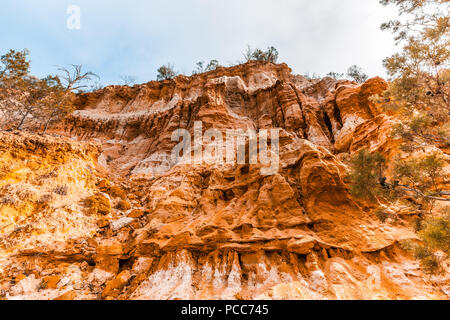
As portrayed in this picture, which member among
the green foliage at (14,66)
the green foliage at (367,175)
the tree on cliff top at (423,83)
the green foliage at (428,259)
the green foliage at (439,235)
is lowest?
the green foliage at (428,259)

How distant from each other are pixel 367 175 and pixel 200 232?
6579 millimetres

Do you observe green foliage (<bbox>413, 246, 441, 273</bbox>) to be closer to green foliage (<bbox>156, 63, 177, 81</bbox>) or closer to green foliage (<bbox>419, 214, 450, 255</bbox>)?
green foliage (<bbox>419, 214, 450, 255</bbox>)

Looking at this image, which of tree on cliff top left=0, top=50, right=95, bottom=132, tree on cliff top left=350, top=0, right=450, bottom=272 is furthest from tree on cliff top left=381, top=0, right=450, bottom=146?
tree on cliff top left=0, top=50, right=95, bottom=132

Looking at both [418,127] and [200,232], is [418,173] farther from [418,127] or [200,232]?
[200,232]

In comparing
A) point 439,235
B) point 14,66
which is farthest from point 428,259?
point 14,66

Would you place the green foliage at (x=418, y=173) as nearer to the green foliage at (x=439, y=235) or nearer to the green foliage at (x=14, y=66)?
the green foliage at (x=439, y=235)

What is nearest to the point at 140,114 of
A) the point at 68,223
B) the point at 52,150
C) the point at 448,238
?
the point at 52,150

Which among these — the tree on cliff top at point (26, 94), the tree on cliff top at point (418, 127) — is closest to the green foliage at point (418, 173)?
the tree on cliff top at point (418, 127)

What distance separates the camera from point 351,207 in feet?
24.4

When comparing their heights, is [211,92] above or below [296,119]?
above

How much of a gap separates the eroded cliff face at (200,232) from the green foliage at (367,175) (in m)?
1.02

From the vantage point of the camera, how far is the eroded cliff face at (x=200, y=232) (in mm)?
5992
